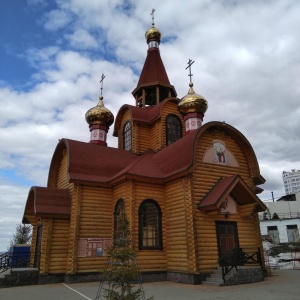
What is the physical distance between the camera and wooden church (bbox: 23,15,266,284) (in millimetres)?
10719

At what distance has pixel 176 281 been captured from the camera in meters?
10.5

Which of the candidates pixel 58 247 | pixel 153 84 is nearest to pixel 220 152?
pixel 58 247

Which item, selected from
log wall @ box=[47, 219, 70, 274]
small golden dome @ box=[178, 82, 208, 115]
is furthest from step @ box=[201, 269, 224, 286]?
small golden dome @ box=[178, 82, 208, 115]

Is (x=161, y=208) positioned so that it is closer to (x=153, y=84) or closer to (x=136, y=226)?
(x=136, y=226)

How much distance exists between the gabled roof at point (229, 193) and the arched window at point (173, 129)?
537cm

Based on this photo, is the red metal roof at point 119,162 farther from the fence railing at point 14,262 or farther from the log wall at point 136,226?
the fence railing at point 14,262

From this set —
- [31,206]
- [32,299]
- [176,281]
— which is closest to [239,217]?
[176,281]

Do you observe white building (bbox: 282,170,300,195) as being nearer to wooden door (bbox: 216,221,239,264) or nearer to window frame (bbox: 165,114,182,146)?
window frame (bbox: 165,114,182,146)

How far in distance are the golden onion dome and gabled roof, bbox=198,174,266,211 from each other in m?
8.90

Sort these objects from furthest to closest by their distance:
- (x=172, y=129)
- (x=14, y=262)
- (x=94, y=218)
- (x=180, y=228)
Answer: (x=172, y=129), (x=14, y=262), (x=94, y=218), (x=180, y=228)

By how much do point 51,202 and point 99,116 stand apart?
7.39m

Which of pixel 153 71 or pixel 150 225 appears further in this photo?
pixel 153 71

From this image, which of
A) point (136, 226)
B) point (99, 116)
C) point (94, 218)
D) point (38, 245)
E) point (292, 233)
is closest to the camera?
point (136, 226)

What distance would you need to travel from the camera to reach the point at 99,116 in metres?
18.0
